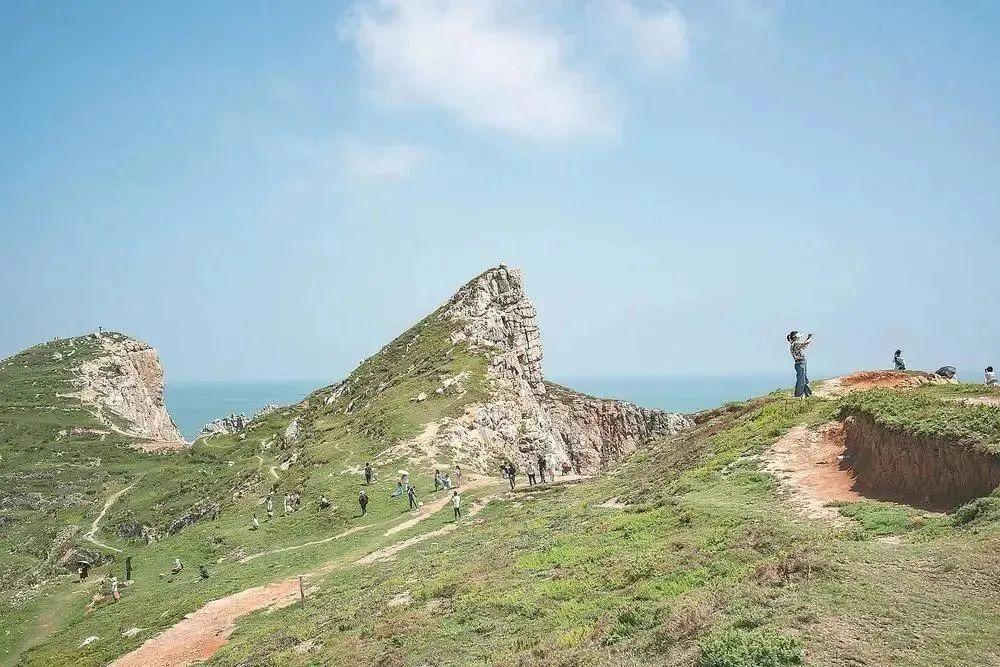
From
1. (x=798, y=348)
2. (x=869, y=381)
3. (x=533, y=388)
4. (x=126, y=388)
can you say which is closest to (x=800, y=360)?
(x=798, y=348)

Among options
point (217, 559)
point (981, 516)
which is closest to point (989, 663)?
point (981, 516)

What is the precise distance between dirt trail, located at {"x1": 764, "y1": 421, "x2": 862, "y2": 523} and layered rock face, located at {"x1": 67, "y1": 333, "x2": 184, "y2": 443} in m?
108

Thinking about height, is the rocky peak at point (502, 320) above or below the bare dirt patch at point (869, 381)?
above

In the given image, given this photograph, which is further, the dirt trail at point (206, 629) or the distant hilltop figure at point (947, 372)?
the distant hilltop figure at point (947, 372)

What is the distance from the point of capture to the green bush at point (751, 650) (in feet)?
31.6

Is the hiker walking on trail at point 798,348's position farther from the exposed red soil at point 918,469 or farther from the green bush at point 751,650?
the green bush at point 751,650

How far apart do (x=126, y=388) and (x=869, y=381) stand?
135 meters

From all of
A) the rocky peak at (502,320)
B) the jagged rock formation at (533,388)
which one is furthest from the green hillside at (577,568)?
the rocky peak at (502,320)

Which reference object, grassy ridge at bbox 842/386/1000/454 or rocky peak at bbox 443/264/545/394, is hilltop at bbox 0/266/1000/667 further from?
rocky peak at bbox 443/264/545/394

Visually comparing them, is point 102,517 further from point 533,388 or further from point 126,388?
point 126,388

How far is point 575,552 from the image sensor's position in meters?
20.4

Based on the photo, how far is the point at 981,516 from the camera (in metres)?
13.9

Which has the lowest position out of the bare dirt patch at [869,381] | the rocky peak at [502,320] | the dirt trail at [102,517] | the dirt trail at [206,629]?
the dirt trail at [206,629]

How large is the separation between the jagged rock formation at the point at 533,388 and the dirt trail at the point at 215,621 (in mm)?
32162
